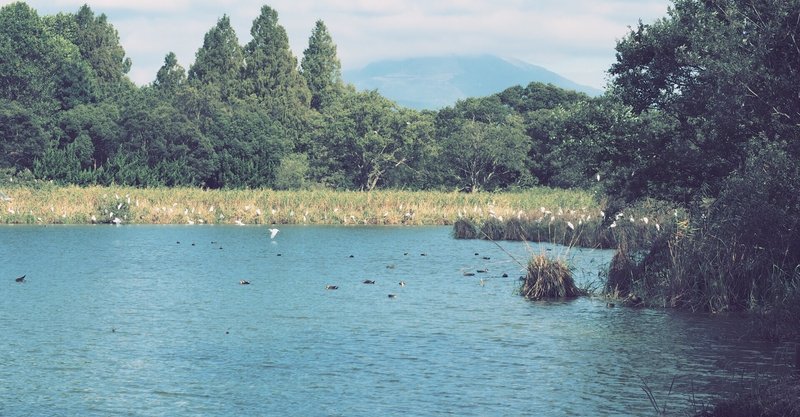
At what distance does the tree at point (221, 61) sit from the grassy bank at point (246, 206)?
133 ft

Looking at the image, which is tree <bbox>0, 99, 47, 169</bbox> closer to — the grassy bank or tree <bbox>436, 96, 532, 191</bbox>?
the grassy bank

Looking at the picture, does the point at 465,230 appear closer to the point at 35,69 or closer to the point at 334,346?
the point at 334,346

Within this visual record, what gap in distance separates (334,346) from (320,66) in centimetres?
10237

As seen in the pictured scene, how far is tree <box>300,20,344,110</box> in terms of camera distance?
120 meters

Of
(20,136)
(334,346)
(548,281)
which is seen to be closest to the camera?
(334,346)

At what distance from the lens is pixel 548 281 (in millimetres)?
27906

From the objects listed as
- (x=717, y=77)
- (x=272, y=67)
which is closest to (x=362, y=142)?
(x=272, y=67)

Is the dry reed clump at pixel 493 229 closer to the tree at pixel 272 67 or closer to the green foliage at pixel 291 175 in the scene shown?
the green foliage at pixel 291 175

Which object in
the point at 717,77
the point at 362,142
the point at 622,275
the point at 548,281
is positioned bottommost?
the point at 548,281

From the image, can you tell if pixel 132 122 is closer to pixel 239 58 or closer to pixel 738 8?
pixel 239 58

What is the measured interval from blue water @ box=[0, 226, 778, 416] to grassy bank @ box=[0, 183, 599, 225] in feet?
89.6

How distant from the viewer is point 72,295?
94.9ft

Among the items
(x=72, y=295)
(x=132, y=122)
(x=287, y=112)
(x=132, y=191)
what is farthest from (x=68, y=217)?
(x=287, y=112)

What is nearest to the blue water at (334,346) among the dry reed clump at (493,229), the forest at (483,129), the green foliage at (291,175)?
the forest at (483,129)
